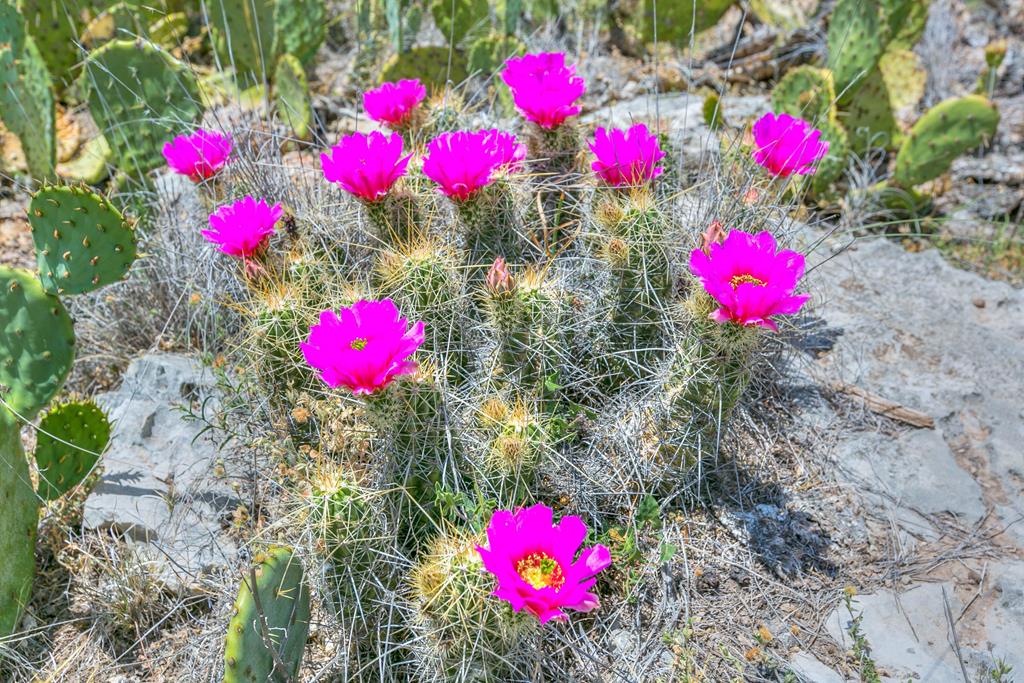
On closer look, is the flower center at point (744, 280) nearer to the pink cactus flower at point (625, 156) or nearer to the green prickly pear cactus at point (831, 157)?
the pink cactus flower at point (625, 156)

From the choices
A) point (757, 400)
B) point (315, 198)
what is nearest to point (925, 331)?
point (757, 400)

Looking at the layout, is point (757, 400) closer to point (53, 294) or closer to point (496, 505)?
point (496, 505)

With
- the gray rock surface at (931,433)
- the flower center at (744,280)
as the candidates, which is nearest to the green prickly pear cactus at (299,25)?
the gray rock surface at (931,433)

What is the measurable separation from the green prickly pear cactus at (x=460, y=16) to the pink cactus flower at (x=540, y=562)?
10.7ft

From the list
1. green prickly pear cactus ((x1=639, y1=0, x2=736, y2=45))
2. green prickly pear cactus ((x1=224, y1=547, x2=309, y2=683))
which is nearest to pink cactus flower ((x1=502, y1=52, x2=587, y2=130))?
green prickly pear cactus ((x1=224, y1=547, x2=309, y2=683))

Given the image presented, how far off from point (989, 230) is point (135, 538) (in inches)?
152

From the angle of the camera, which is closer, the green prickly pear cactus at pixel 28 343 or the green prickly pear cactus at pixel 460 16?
the green prickly pear cactus at pixel 28 343

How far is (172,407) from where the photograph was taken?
255cm

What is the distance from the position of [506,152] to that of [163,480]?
54.8 inches

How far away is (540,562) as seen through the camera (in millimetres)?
1579

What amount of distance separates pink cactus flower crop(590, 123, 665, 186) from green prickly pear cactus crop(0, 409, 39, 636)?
5.63ft

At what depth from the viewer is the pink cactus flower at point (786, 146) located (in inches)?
92.9

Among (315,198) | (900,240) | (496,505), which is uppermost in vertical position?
(315,198)

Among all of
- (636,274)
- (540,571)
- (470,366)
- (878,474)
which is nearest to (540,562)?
(540,571)
